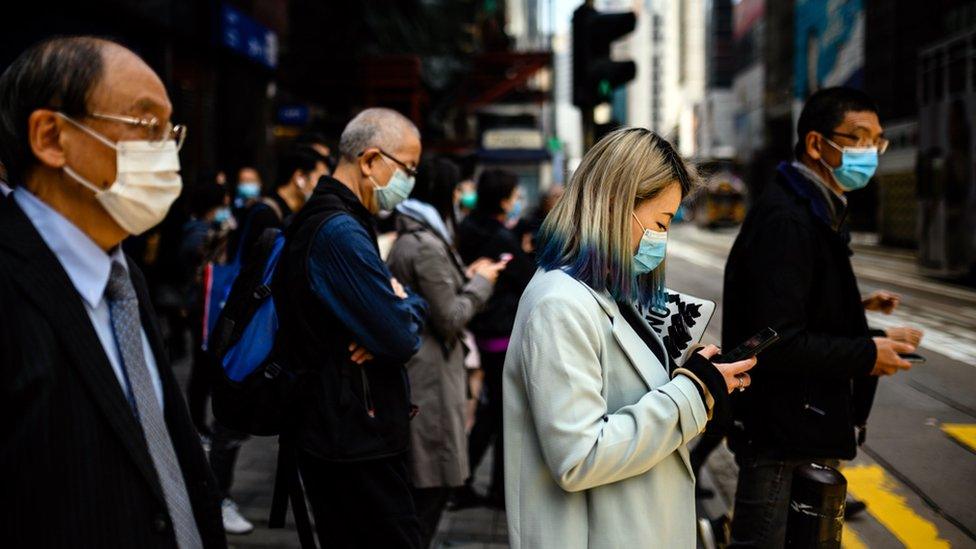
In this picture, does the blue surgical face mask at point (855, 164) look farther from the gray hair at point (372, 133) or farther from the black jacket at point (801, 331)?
the gray hair at point (372, 133)

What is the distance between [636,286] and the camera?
2162 mm

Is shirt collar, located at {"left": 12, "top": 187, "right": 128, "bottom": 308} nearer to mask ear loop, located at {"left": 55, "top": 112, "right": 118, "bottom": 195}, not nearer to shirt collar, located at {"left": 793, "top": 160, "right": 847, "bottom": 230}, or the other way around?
mask ear loop, located at {"left": 55, "top": 112, "right": 118, "bottom": 195}

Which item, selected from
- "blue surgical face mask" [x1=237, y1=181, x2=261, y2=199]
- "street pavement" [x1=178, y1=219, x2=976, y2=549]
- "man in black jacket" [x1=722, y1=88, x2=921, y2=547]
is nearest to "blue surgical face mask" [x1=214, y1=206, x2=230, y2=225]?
"blue surgical face mask" [x1=237, y1=181, x2=261, y2=199]

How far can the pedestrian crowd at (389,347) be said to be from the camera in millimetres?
1495

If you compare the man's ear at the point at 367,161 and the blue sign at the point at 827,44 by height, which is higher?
the blue sign at the point at 827,44

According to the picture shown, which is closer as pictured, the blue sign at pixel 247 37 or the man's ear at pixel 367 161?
the man's ear at pixel 367 161

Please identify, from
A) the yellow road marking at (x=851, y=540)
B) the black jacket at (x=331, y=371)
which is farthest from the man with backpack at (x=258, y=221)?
the yellow road marking at (x=851, y=540)

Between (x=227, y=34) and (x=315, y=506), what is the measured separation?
1050 centimetres

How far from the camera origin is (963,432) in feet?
17.2

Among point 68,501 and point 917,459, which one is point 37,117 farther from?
point 917,459

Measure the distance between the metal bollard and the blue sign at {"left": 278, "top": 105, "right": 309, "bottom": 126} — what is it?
511 inches

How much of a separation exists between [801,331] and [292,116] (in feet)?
41.1

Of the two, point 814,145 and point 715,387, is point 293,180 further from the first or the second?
point 715,387

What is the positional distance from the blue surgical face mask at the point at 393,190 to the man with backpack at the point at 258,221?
0.87 m
